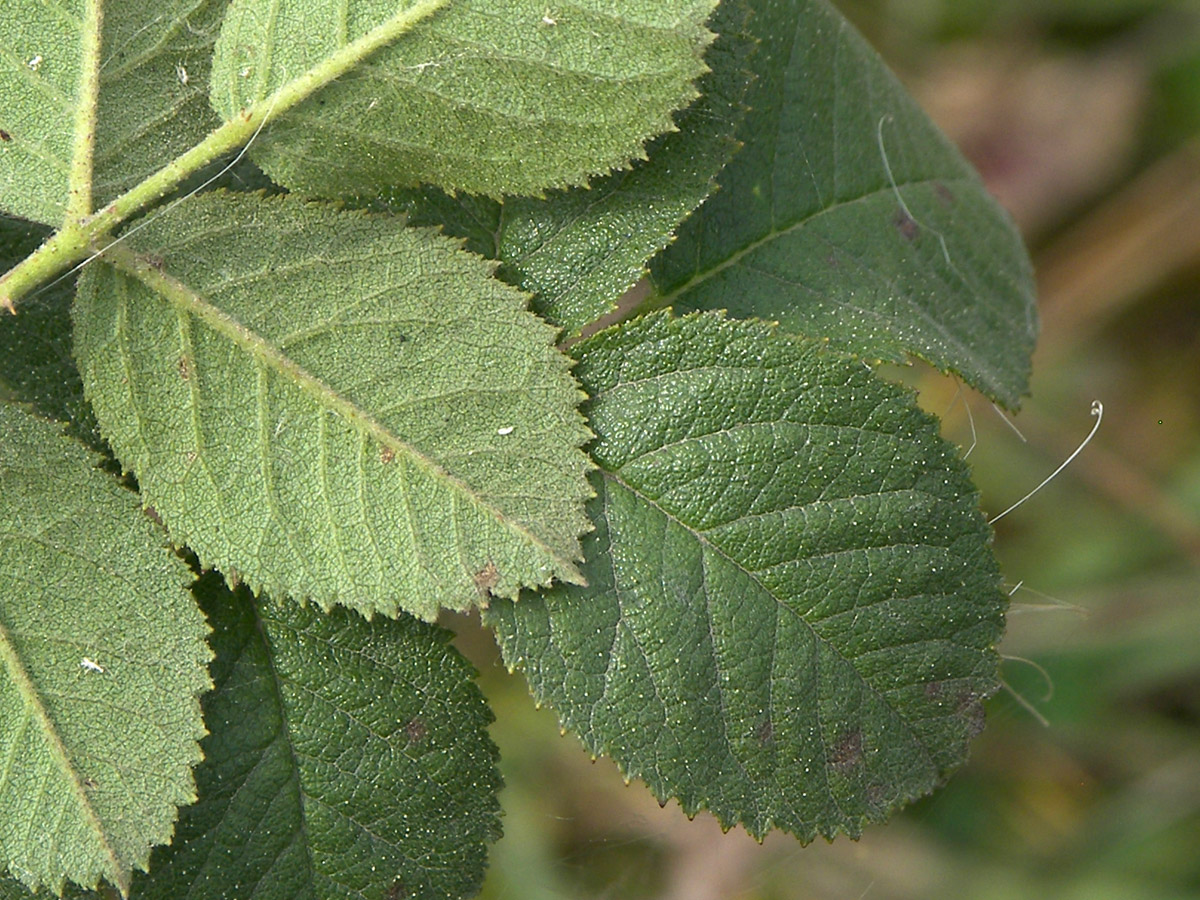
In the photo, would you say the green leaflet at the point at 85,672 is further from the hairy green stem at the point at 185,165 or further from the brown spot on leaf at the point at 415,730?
the brown spot on leaf at the point at 415,730

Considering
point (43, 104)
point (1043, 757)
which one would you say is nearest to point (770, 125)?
point (43, 104)

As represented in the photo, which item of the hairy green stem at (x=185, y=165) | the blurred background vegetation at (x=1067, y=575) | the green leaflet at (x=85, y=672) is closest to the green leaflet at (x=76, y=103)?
the hairy green stem at (x=185, y=165)

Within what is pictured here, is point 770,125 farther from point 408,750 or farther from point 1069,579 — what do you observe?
point 1069,579

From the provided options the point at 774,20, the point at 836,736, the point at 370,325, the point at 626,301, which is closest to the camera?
the point at 370,325

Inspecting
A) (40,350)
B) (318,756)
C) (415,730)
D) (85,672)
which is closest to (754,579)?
(415,730)

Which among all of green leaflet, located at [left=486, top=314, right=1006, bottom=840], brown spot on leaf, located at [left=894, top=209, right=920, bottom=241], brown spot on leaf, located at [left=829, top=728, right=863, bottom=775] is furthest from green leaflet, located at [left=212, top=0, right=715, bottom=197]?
brown spot on leaf, located at [left=829, top=728, right=863, bottom=775]

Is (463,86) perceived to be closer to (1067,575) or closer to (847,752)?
(847,752)
